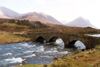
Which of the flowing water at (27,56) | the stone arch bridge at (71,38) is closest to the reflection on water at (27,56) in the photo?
the flowing water at (27,56)

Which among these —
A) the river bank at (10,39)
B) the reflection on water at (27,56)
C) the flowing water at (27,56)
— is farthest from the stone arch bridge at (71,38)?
the river bank at (10,39)

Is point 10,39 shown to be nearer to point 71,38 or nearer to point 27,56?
point 27,56

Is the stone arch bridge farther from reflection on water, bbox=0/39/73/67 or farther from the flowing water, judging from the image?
reflection on water, bbox=0/39/73/67

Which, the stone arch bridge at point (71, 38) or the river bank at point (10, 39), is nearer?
the stone arch bridge at point (71, 38)

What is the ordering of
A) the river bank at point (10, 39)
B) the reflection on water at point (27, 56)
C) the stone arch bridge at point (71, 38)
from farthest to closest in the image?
the river bank at point (10, 39) → the stone arch bridge at point (71, 38) → the reflection on water at point (27, 56)

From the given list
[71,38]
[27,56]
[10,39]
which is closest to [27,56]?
[27,56]

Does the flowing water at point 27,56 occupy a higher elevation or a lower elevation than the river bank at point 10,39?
lower

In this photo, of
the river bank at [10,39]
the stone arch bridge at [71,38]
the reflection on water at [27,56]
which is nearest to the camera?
the reflection on water at [27,56]

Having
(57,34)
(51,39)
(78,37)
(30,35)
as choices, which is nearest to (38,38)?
(30,35)

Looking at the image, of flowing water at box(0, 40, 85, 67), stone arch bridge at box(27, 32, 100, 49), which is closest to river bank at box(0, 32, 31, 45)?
stone arch bridge at box(27, 32, 100, 49)

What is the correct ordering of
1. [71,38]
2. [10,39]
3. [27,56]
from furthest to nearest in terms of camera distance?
[10,39]
[71,38]
[27,56]

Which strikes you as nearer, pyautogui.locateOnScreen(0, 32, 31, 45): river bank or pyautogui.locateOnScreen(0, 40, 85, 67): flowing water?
pyautogui.locateOnScreen(0, 40, 85, 67): flowing water

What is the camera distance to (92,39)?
35.0 m

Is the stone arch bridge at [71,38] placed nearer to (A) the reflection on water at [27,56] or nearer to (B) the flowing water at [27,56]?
(B) the flowing water at [27,56]
